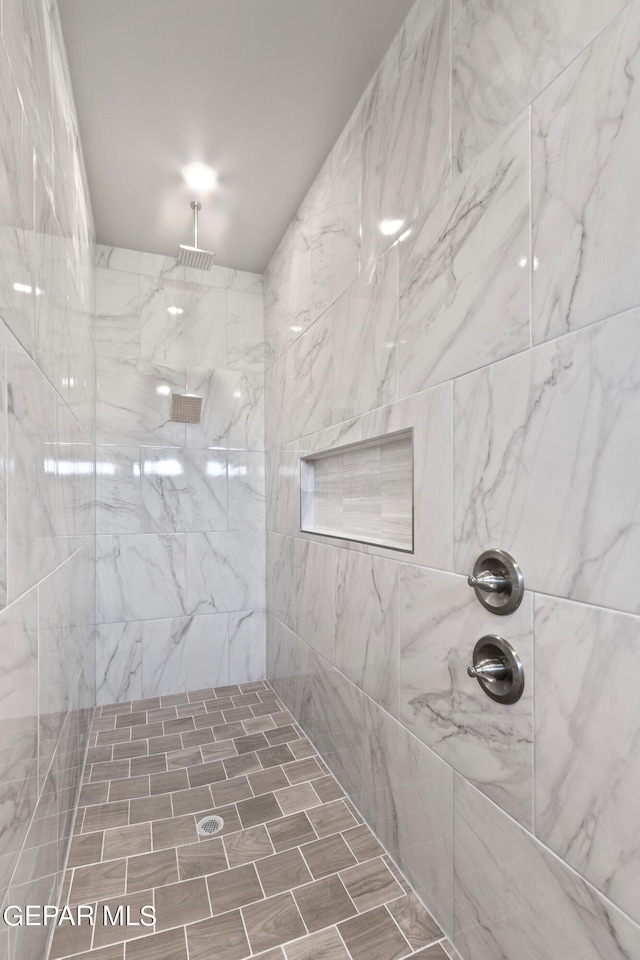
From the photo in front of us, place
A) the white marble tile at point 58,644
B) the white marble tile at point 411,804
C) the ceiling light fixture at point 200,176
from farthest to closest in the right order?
1. the ceiling light fixture at point 200,176
2. the white marble tile at point 411,804
3. the white marble tile at point 58,644

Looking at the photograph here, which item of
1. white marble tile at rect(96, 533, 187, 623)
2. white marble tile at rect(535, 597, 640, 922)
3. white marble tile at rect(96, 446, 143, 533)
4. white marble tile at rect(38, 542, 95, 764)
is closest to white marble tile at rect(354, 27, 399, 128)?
white marble tile at rect(535, 597, 640, 922)

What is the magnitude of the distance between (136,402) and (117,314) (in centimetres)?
57

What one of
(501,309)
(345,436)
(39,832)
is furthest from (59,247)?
(39,832)

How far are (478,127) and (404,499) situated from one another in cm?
106

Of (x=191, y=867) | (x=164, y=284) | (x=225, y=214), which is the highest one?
(x=225, y=214)

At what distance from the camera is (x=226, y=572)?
10.1ft

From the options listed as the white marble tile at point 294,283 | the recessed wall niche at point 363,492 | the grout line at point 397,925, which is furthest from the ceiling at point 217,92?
the grout line at point 397,925

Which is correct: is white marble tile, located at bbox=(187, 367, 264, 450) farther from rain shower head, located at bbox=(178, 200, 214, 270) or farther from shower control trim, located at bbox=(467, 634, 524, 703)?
shower control trim, located at bbox=(467, 634, 524, 703)

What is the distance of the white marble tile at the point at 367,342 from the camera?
1.54 meters

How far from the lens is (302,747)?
224 cm

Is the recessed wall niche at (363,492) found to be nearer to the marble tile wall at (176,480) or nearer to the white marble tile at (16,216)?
the marble tile wall at (176,480)

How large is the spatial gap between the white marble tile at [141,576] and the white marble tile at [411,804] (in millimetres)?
1673

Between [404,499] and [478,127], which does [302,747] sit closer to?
[404,499]

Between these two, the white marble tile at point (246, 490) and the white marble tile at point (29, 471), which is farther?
the white marble tile at point (246, 490)
